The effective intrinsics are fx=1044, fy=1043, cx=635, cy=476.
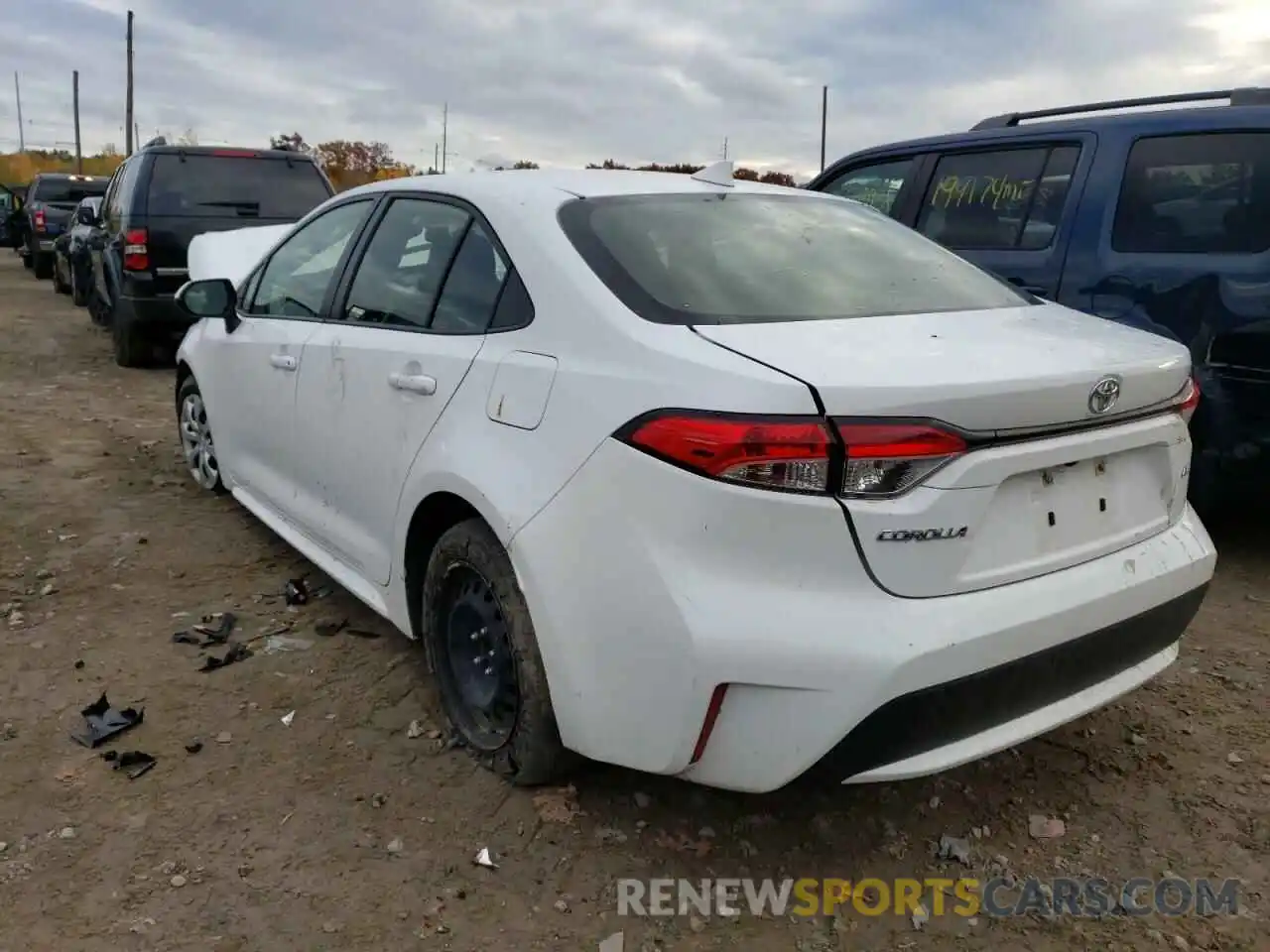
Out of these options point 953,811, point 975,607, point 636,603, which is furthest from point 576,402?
point 953,811

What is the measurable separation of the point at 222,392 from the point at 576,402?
272 centimetres

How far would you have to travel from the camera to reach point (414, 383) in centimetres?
283

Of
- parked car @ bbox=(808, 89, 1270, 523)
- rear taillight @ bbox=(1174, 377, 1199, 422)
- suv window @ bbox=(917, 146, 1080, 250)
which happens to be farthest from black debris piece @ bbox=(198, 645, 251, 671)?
suv window @ bbox=(917, 146, 1080, 250)

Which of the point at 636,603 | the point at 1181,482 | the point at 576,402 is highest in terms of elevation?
the point at 576,402

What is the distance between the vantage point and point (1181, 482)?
8.45 ft

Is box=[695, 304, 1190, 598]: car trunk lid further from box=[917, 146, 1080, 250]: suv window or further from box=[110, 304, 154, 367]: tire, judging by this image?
box=[110, 304, 154, 367]: tire

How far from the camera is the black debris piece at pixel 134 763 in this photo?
2.77m

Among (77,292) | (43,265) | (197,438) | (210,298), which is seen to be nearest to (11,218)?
(43,265)

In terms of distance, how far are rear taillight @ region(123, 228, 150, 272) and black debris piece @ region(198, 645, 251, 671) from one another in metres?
5.62

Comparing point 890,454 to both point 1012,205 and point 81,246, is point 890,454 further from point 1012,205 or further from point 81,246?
point 81,246

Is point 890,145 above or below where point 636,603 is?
above

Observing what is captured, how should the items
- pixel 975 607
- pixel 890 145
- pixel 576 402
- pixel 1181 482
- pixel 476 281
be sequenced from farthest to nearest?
1. pixel 890 145
2. pixel 476 281
3. pixel 1181 482
4. pixel 576 402
5. pixel 975 607

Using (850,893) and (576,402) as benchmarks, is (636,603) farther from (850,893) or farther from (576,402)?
Result: (850,893)

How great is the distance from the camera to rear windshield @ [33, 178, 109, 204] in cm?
1752
